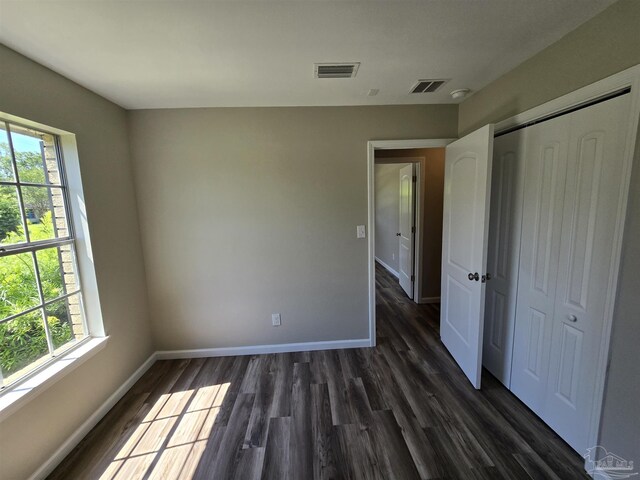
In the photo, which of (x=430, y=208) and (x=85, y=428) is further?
(x=430, y=208)

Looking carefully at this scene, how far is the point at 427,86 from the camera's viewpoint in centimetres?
→ 205

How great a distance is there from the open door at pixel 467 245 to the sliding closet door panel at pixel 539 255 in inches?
9.5

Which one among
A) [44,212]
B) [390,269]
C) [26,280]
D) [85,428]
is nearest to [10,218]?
[44,212]

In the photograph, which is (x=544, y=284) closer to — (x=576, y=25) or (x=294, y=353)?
(x=576, y=25)

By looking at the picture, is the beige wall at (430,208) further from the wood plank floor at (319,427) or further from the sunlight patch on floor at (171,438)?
the sunlight patch on floor at (171,438)

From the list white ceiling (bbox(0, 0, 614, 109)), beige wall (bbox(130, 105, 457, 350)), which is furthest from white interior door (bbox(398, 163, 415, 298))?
white ceiling (bbox(0, 0, 614, 109))

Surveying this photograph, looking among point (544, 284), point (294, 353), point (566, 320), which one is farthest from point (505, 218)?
point (294, 353)

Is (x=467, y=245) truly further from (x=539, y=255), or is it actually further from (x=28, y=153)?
(x=28, y=153)

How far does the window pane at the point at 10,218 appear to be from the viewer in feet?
4.57

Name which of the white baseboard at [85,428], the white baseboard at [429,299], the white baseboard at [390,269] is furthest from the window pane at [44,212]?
the white baseboard at [390,269]

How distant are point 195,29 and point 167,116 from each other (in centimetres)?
125

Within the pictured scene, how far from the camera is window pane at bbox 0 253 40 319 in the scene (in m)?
1.38

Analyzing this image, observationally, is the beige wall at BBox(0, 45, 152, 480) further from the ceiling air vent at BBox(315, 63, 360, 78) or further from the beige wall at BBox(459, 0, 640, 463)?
the beige wall at BBox(459, 0, 640, 463)

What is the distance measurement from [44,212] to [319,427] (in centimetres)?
229
